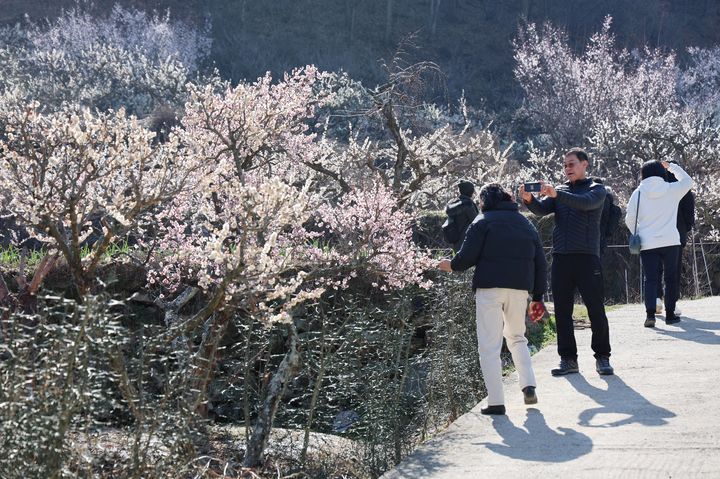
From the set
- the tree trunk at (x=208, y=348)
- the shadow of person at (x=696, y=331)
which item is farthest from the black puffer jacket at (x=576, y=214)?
the tree trunk at (x=208, y=348)

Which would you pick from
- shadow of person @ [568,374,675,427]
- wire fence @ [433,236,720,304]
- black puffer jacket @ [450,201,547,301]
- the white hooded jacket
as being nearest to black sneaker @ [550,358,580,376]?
shadow of person @ [568,374,675,427]

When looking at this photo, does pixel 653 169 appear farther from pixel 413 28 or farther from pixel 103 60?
pixel 413 28

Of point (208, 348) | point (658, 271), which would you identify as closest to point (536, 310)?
point (208, 348)

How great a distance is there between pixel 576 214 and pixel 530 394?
5.15 feet

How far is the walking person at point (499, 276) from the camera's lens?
7.12 m

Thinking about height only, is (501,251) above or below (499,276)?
above

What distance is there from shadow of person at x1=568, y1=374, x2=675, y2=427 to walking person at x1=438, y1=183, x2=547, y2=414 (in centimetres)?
50

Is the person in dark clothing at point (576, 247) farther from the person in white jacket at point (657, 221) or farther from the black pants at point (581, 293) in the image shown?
the person in white jacket at point (657, 221)

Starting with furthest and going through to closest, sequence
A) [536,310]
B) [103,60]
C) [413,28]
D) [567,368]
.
→ [413,28] → [103,60] → [567,368] → [536,310]

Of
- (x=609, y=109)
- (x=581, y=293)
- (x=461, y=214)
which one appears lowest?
(x=581, y=293)

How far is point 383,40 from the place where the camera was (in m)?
51.2

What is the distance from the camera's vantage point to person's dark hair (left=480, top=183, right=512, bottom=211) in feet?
23.8

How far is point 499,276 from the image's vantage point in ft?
23.3

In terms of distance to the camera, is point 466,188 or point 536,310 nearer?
point 536,310
